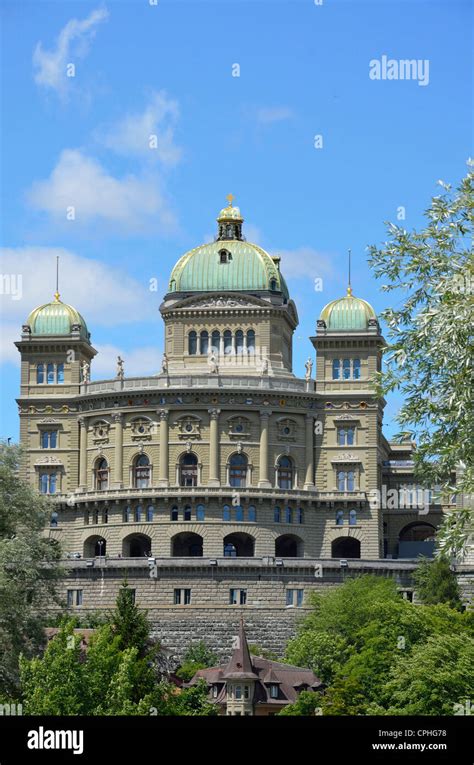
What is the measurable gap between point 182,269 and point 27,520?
75.4 m

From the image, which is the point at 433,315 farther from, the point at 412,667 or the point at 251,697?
the point at 251,697

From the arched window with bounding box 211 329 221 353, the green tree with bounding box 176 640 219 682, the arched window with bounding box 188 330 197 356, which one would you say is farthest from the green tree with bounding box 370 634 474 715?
the arched window with bounding box 188 330 197 356

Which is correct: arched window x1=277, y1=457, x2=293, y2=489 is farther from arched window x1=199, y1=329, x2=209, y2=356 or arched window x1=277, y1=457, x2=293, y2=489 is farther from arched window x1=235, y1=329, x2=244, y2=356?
arched window x1=199, y1=329, x2=209, y2=356

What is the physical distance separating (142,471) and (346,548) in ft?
60.2

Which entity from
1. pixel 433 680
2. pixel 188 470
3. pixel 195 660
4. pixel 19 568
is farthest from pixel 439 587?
pixel 19 568

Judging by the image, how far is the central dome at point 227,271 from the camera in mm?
152000

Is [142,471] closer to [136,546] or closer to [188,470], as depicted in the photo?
[188,470]

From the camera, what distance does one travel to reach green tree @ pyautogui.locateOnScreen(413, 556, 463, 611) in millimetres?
122688

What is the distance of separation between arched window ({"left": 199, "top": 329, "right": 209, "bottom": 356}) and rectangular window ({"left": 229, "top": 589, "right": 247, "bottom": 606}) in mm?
28735

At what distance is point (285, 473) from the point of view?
144000 millimetres

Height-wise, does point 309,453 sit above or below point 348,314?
below

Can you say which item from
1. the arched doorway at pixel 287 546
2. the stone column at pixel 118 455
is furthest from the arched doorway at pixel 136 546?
the arched doorway at pixel 287 546

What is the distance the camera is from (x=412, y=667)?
273 ft

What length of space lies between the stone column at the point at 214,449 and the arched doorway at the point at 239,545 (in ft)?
15.9
